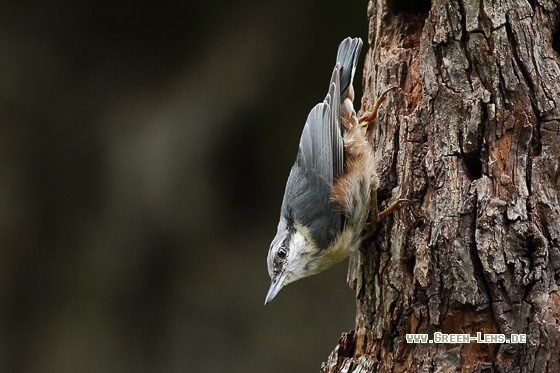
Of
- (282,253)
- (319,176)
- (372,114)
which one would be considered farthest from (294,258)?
(372,114)

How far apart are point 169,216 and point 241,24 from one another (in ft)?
5.45

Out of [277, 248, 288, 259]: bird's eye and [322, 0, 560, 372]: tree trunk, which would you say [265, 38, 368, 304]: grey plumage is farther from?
[322, 0, 560, 372]: tree trunk

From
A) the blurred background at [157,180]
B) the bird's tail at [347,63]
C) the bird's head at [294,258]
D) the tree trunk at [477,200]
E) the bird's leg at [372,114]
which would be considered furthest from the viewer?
the blurred background at [157,180]

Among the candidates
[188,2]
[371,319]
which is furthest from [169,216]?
[371,319]

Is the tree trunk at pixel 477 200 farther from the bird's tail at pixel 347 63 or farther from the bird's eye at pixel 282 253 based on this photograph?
the bird's tail at pixel 347 63

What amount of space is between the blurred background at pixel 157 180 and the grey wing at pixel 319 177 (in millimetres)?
2119

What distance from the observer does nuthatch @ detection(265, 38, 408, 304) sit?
11.1ft

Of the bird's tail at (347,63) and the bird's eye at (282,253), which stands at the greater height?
the bird's tail at (347,63)

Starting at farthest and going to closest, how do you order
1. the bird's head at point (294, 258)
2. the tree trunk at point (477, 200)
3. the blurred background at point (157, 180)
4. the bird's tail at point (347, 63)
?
the blurred background at point (157, 180)
the bird's tail at point (347, 63)
the bird's head at point (294, 258)
the tree trunk at point (477, 200)

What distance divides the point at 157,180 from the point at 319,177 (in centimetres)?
252

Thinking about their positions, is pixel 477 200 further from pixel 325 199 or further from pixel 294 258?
pixel 294 258

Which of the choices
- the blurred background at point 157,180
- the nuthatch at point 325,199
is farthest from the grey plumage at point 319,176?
the blurred background at point 157,180

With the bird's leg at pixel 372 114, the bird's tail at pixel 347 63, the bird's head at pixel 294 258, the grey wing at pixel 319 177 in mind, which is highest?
the bird's tail at pixel 347 63

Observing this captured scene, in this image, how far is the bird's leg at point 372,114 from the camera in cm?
337
